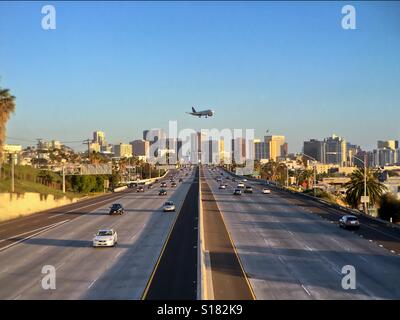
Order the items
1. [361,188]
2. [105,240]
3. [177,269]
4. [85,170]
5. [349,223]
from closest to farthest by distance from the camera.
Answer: [177,269]
[105,240]
[349,223]
[361,188]
[85,170]

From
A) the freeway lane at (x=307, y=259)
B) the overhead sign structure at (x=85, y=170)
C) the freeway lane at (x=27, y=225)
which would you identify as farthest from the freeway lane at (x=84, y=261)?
the overhead sign structure at (x=85, y=170)

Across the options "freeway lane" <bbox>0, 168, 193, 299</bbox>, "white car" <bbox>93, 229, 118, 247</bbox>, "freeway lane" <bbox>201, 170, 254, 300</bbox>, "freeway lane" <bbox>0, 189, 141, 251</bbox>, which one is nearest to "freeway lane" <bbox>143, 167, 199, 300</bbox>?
"freeway lane" <bbox>0, 168, 193, 299</bbox>

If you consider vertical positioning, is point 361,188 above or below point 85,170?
below

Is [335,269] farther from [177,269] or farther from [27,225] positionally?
[27,225]

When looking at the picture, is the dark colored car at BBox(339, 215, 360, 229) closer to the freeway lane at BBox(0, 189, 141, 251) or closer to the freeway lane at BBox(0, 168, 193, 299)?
the freeway lane at BBox(0, 168, 193, 299)

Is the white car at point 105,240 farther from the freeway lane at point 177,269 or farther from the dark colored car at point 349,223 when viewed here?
the dark colored car at point 349,223

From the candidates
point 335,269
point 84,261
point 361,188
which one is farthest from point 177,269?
point 361,188

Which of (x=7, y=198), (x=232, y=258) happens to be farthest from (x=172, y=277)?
(x=7, y=198)

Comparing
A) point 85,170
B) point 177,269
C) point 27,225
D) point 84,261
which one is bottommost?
point 27,225
